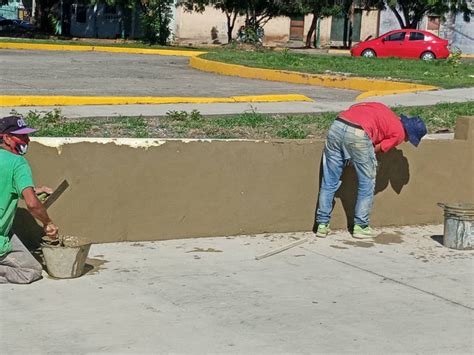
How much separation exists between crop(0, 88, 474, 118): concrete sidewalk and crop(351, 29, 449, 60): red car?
18941mm

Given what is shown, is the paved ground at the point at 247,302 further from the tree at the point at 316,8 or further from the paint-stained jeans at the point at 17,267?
the tree at the point at 316,8

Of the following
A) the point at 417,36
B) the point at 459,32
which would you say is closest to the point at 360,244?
the point at 417,36

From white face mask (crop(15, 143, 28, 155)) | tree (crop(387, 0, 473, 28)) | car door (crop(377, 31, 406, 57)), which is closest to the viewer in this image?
white face mask (crop(15, 143, 28, 155))

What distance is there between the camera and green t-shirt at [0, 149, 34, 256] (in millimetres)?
6398

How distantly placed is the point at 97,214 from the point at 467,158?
404 cm

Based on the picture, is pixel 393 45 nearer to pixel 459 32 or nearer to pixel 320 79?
pixel 459 32

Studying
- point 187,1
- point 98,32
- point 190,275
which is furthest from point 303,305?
point 98,32

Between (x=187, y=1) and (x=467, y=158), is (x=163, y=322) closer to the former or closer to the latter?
(x=467, y=158)

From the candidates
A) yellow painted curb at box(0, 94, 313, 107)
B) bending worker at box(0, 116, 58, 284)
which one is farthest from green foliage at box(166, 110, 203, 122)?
bending worker at box(0, 116, 58, 284)

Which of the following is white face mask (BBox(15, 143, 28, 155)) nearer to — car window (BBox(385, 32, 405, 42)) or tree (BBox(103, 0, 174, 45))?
tree (BBox(103, 0, 174, 45))

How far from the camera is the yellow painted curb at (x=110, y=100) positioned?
42.4 ft

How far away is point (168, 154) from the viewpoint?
8.19 m

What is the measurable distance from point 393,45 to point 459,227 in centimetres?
2752

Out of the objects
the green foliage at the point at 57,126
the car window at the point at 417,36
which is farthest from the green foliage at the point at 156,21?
the green foliage at the point at 57,126
